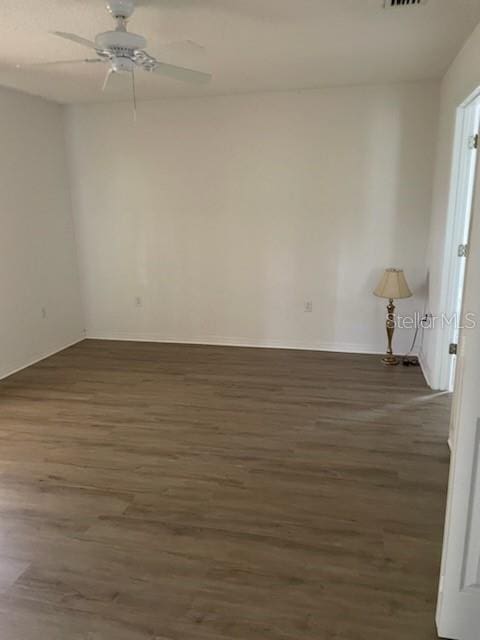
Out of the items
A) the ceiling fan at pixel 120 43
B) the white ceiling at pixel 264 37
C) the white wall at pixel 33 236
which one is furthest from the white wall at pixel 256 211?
the ceiling fan at pixel 120 43

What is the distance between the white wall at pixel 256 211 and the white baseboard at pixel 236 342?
0.07 feet

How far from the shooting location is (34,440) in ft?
10.5

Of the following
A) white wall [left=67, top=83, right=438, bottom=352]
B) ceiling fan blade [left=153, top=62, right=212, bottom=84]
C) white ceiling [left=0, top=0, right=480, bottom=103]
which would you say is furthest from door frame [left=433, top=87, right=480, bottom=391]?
ceiling fan blade [left=153, top=62, right=212, bottom=84]

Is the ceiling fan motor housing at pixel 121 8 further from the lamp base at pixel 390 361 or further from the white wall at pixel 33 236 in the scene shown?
the lamp base at pixel 390 361

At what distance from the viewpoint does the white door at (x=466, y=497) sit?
147 centimetres

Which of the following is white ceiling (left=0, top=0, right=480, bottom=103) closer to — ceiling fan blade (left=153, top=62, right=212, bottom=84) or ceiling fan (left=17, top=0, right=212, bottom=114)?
ceiling fan (left=17, top=0, right=212, bottom=114)

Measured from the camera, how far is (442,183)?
12.9ft

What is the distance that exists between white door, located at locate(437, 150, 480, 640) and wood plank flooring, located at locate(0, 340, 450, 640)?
16 centimetres

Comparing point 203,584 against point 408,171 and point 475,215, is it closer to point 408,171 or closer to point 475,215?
point 475,215

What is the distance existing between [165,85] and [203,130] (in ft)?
2.40

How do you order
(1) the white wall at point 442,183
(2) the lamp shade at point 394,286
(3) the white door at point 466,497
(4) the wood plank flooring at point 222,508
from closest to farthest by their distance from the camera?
1. (3) the white door at point 466,497
2. (4) the wood plank flooring at point 222,508
3. (1) the white wall at point 442,183
4. (2) the lamp shade at point 394,286

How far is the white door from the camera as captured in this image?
147 cm

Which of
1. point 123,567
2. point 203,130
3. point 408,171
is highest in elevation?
point 203,130

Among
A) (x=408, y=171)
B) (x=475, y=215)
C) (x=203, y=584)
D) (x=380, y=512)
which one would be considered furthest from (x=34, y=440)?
(x=408, y=171)
